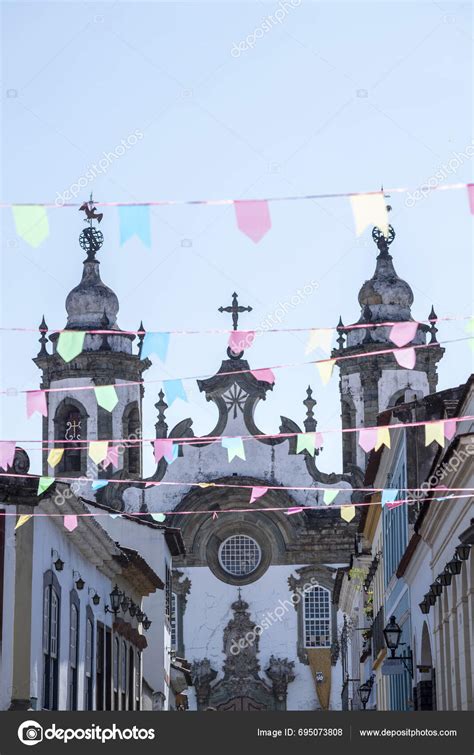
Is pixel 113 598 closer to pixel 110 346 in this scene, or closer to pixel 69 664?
pixel 69 664

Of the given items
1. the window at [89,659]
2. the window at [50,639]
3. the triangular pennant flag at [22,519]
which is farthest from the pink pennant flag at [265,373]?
the window at [89,659]

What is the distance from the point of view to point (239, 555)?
164 feet

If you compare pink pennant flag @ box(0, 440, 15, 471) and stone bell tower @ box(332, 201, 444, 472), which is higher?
stone bell tower @ box(332, 201, 444, 472)

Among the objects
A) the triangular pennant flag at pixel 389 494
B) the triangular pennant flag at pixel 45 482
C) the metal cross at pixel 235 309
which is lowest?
the triangular pennant flag at pixel 45 482

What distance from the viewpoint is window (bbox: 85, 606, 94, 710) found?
77.5 feet

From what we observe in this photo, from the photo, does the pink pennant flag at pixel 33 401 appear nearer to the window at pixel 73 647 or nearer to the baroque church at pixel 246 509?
the window at pixel 73 647

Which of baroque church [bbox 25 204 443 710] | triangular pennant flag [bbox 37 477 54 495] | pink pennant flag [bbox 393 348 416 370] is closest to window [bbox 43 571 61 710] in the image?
triangular pennant flag [bbox 37 477 54 495]

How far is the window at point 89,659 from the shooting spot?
23625 mm

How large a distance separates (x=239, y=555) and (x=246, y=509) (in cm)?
170

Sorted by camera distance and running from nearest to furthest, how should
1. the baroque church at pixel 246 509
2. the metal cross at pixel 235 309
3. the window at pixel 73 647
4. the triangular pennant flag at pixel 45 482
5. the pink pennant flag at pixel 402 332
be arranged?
the pink pennant flag at pixel 402 332, the triangular pennant flag at pixel 45 482, the window at pixel 73 647, the baroque church at pixel 246 509, the metal cross at pixel 235 309

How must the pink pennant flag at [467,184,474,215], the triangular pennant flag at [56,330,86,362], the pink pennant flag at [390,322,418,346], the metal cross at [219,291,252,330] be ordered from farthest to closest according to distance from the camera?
1. the metal cross at [219,291,252,330]
2. the triangular pennant flag at [56,330,86,362]
3. the pink pennant flag at [390,322,418,346]
4. the pink pennant flag at [467,184,474,215]

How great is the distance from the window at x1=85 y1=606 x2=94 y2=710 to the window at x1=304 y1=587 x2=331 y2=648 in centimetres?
2562

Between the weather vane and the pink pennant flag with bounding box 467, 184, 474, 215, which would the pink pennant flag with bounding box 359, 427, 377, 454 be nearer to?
the pink pennant flag with bounding box 467, 184, 474, 215

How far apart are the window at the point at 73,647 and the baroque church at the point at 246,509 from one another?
2563 centimetres
